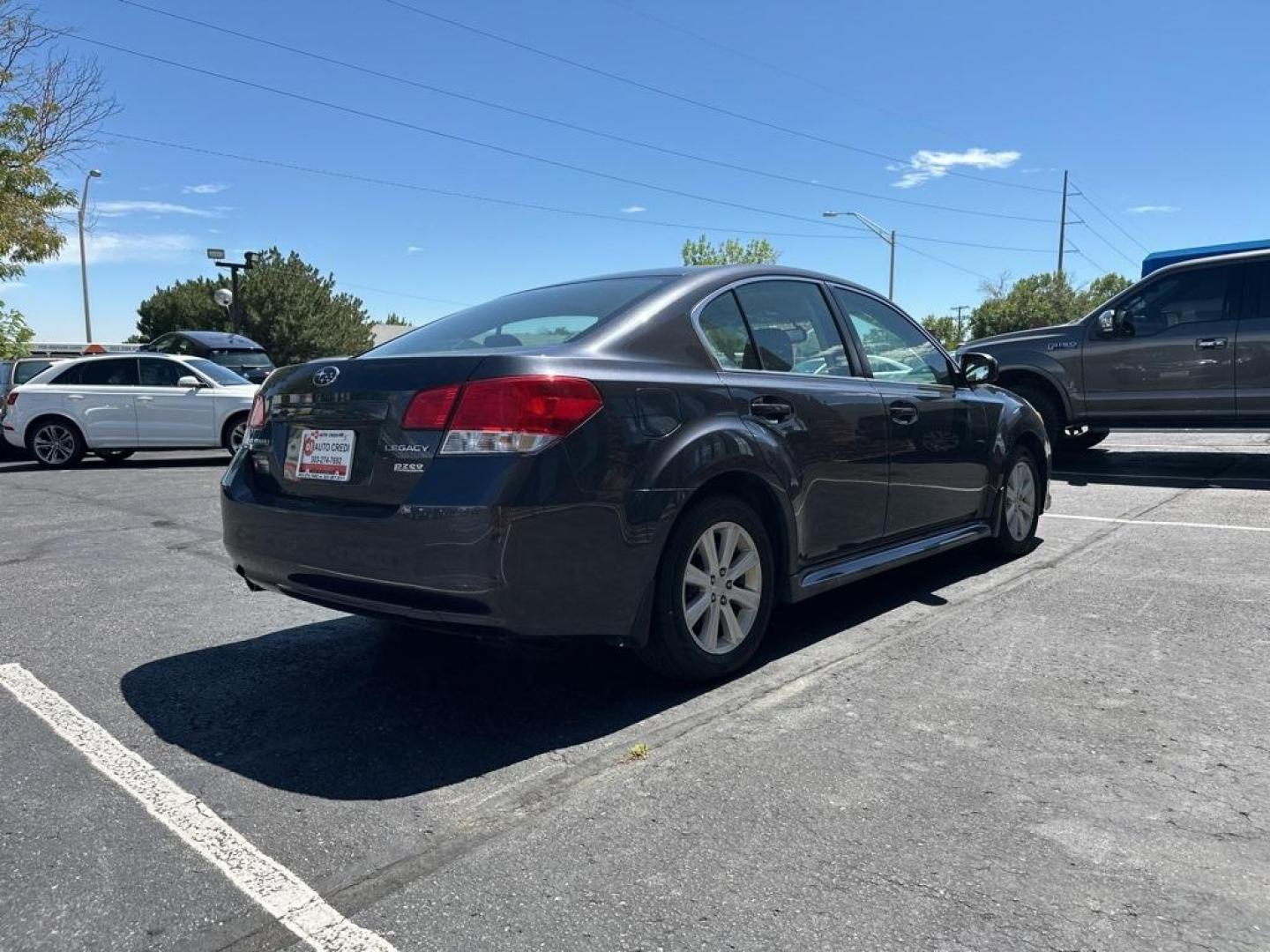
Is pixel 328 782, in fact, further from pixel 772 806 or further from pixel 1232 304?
pixel 1232 304

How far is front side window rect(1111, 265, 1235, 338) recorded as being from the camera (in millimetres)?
8922

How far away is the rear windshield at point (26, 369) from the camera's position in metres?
13.3

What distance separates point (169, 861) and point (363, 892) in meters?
0.53

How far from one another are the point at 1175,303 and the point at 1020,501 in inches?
192

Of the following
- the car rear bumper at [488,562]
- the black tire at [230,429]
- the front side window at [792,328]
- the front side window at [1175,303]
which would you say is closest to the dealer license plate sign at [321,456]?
the car rear bumper at [488,562]

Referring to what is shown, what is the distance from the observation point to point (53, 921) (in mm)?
2109

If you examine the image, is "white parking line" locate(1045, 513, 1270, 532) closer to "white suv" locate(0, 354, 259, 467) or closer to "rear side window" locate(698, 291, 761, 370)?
"rear side window" locate(698, 291, 761, 370)

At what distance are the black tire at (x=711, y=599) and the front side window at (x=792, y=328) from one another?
74 centimetres

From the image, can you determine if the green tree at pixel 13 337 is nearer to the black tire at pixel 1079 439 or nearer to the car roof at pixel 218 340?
the car roof at pixel 218 340

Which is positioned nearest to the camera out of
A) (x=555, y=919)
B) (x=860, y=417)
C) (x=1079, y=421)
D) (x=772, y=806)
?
(x=555, y=919)

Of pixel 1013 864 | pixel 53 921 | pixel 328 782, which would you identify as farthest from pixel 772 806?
pixel 53 921

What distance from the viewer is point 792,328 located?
4.16 m

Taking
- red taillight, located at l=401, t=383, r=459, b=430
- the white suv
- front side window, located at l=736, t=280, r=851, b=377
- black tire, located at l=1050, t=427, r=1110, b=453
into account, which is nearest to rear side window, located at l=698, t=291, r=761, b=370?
front side window, located at l=736, t=280, r=851, b=377

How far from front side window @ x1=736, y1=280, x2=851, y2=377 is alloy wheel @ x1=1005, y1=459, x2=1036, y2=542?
1.80 m
